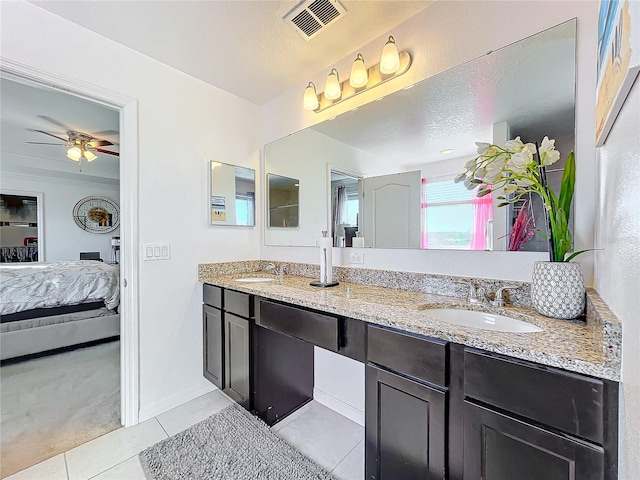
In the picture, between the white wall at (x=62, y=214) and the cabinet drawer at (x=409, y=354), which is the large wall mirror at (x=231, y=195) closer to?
the cabinet drawer at (x=409, y=354)

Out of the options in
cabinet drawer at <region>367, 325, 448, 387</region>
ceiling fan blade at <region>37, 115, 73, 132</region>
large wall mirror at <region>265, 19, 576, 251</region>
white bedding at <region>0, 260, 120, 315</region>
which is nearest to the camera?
cabinet drawer at <region>367, 325, 448, 387</region>

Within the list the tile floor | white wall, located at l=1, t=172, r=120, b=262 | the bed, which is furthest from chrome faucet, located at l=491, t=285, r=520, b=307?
white wall, located at l=1, t=172, r=120, b=262

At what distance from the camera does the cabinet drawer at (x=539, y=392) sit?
0.64 meters

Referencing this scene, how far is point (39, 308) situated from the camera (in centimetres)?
272

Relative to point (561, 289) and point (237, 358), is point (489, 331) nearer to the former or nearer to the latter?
point (561, 289)

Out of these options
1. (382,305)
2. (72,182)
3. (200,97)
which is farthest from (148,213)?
(72,182)

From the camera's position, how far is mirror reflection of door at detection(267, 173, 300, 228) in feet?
7.48

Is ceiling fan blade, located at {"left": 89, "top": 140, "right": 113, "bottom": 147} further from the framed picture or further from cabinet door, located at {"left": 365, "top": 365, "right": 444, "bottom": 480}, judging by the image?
the framed picture

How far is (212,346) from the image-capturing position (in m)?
2.00

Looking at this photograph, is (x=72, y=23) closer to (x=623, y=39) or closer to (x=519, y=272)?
(x=623, y=39)

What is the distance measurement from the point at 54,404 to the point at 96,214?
505 cm

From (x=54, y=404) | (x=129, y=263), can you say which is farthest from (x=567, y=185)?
(x=54, y=404)

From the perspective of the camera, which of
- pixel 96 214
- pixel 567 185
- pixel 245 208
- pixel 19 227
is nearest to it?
pixel 567 185

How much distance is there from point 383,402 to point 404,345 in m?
0.25
